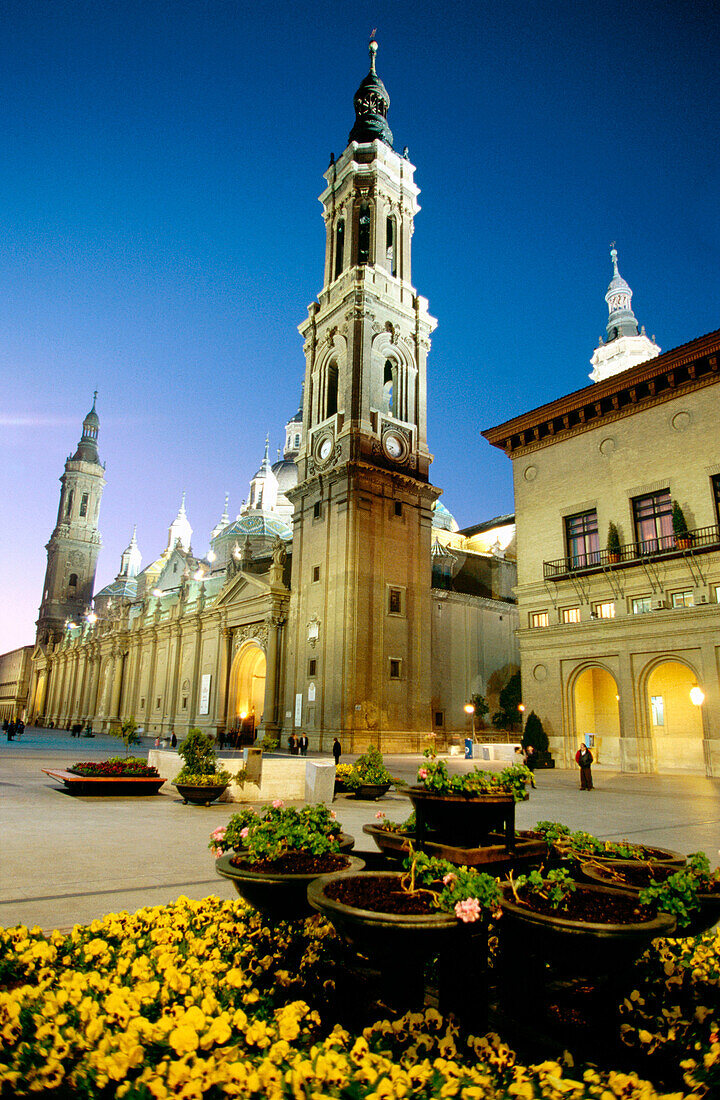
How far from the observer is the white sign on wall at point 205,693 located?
57.5m

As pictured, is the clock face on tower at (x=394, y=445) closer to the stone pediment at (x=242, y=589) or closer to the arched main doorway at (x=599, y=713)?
the stone pediment at (x=242, y=589)

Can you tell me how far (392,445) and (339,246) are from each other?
18452mm

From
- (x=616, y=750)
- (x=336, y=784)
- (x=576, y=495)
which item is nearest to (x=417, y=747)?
(x=616, y=750)

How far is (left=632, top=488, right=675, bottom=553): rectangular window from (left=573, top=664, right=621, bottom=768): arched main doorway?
19.6ft

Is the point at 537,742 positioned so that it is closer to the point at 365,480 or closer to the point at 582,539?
the point at 582,539

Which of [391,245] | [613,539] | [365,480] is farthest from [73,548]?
[613,539]

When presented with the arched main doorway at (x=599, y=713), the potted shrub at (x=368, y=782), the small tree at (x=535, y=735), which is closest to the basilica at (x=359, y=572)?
the small tree at (x=535, y=735)

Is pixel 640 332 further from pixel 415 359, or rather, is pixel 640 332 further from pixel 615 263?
pixel 415 359

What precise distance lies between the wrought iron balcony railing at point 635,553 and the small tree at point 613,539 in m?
0.10

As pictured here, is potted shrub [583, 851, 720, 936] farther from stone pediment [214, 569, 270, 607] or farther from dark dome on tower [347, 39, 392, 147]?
dark dome on tower [347, 39, 392, 147]

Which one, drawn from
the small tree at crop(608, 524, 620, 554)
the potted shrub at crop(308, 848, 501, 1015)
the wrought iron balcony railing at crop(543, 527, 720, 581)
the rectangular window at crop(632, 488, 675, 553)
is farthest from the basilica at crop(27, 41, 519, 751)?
the potted shrub at crop(308, 848, 501, 1015)

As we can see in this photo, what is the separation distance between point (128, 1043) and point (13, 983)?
164 centimetres

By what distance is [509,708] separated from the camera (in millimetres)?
51156

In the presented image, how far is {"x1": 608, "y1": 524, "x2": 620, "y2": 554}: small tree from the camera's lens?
29.4 meters
